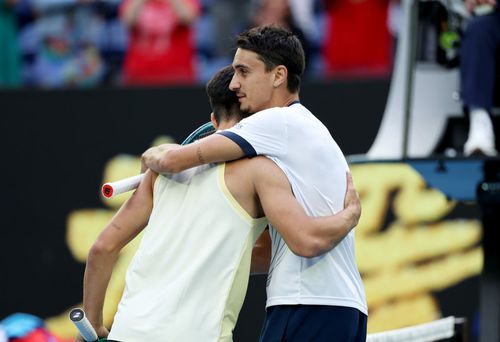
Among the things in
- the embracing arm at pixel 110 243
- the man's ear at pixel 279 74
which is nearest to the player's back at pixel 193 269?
the embracing arm at pixel 110 243

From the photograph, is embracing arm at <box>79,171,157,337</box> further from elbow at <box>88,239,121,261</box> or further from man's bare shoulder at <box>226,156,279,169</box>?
man's bare shoulder at <box>226,156,279,169</box>

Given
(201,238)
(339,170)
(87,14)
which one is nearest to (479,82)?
(339,170)

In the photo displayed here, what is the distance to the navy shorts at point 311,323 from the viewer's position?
4367mm

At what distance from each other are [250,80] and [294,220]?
59 cm

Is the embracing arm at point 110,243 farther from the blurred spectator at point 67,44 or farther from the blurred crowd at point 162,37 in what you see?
the blurred spectator at point 67,44

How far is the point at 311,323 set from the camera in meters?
4.37

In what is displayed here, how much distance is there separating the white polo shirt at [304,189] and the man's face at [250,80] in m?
0.10

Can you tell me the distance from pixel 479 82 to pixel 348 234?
2856 mm

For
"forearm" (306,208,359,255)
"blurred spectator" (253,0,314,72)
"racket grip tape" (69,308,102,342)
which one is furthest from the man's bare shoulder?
"blurred spectator" (253,0,314,72)

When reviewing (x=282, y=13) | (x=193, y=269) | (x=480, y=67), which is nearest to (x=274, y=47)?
(x=193, y=269)

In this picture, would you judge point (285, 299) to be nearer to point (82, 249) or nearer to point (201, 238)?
point (201, 238)

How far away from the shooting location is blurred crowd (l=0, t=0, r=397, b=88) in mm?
9812

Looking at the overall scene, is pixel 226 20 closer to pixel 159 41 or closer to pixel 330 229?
pixel 159 41

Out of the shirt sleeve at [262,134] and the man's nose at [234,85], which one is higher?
the man's nose at [234,85]
